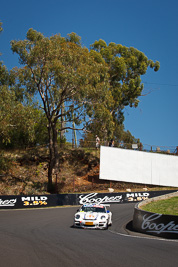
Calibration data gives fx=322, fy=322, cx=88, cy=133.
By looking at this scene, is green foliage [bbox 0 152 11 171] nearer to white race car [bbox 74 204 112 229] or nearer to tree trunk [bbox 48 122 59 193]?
tree trunk [bbox 48 122 59 193]

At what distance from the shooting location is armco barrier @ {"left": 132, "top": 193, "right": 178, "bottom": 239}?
45.0 ft

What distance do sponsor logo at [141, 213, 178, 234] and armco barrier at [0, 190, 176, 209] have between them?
15.8m

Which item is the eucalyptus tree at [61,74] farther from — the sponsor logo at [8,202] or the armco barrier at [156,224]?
the armco barrier at [156,224]

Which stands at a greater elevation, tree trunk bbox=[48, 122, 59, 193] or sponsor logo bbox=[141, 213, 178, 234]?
tree trunk bbox=[48, 122, 59, 193]

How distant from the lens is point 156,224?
14805 mm

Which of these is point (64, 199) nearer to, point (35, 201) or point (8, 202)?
point (35, 201)

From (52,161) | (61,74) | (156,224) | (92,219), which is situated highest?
(61,74)

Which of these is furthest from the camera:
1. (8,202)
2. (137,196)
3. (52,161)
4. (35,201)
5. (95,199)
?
(52,161)

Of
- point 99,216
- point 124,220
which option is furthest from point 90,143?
point 99,216

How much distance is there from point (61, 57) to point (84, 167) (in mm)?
17323

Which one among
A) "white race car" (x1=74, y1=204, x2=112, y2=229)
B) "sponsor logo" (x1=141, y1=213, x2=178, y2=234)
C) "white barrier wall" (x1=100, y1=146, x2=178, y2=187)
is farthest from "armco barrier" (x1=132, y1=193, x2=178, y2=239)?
"white barrier wall" (x1=100, y1=146, x2=178, y2=187)

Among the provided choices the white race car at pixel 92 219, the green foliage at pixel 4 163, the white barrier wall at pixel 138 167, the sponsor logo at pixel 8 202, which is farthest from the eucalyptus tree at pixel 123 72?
the white race car at pixel 92 219

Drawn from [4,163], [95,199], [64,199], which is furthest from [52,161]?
[95,199]

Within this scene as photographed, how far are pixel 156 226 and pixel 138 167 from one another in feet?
90.0
